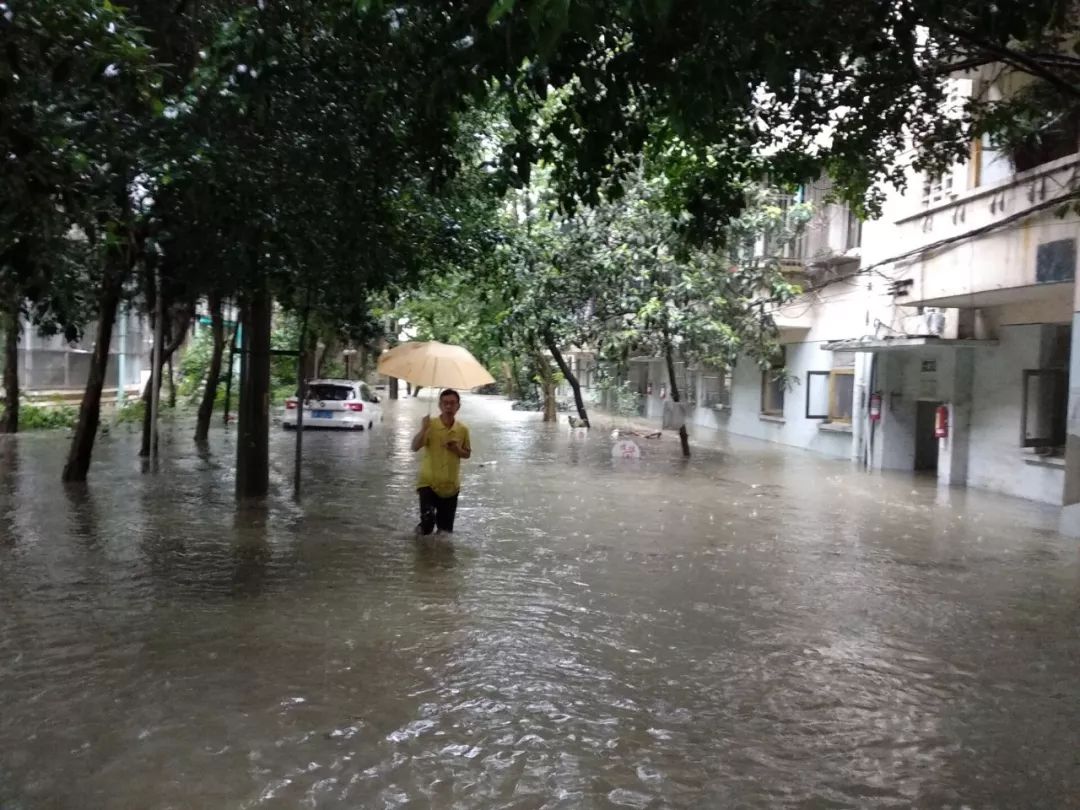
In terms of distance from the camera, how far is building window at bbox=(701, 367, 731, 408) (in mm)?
28938

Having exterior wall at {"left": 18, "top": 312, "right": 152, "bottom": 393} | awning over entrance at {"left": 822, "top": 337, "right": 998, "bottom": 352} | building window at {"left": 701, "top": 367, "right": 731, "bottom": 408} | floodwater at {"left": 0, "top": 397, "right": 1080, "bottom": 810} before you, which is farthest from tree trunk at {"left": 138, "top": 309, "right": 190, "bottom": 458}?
building window at {"left": 701, "top": 367, "right": 731, "bottom": 408}

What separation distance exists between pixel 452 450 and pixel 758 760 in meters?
5.24

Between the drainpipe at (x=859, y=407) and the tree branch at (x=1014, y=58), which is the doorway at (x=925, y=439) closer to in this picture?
the drainpipe at (x=859, y=407)

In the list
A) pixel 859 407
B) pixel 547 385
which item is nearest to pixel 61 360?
pixel 547 385

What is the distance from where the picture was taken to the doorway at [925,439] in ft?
58.4

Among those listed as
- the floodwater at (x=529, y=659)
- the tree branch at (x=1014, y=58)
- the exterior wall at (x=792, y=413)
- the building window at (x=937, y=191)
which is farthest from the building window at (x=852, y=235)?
the tree branch at (x=1014, y=58)

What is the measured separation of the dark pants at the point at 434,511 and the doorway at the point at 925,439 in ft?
36.0

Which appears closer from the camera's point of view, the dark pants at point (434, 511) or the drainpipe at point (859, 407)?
the dark pants at point (434, 511)

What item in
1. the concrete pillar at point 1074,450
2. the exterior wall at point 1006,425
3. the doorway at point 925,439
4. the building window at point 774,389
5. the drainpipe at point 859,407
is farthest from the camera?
the building window at point 774,389

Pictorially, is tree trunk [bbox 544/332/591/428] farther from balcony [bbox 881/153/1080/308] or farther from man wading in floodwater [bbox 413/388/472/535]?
man wading in floodwater [bbox 413/388/472/535]

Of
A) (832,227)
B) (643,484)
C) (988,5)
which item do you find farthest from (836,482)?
(988,5)

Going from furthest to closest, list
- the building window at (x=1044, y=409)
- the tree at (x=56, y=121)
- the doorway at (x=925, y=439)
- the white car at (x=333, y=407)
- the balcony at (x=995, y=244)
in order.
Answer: the white car at (x=333, y=407), the doorway at (x=925, y=439), the building window at (x=1044, y=409), the balcony at (x=995, y=244), the tree at (x=56, y=121)

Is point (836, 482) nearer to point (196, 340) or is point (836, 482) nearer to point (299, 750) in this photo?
point (299, 750)

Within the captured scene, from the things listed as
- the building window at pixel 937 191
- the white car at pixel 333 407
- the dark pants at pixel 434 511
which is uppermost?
the building window at pixel 937 191
